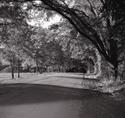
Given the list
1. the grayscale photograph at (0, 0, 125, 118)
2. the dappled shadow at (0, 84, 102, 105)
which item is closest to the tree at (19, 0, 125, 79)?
the grayscale photograph at (0, 0, 125, 118)

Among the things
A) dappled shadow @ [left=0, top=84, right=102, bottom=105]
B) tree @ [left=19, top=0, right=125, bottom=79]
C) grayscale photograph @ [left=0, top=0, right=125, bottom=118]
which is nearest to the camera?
grayscale photograph @ [left=0, top=0, right=125, bottom=118]

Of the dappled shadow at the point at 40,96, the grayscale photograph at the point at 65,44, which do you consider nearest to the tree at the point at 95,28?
the grayscale photograph at the point at 65,44

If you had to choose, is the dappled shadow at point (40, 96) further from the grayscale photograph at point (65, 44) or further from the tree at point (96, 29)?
the tree at point (96, 29)

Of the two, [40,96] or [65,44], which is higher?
[65,44]

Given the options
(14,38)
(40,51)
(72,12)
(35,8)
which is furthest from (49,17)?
(40,51)

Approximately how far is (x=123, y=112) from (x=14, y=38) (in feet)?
77.8

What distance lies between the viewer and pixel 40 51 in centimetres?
6109

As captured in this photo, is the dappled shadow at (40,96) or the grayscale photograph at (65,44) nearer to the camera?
the grayscale photograph at (65,44)

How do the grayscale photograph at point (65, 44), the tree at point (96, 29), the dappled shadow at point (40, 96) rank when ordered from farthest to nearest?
the tree at point (96, 29), the dappled shadow at point (40, 96), the grayscale photograph at point (65, 44)

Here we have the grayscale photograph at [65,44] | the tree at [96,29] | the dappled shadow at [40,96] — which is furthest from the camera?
the tree at [96,29]

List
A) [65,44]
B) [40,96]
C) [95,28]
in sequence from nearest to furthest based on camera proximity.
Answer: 1. [40,96]
2. [95,28]
3. [65,44]

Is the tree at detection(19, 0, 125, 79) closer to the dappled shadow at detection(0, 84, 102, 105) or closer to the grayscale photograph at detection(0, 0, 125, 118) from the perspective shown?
Answer: the grayscale photograph at detection(0, 0, 125, 118)

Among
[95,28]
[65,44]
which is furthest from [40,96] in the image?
[65,44]

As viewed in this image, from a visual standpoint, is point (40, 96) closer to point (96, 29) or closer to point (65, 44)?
point (96, 29)
